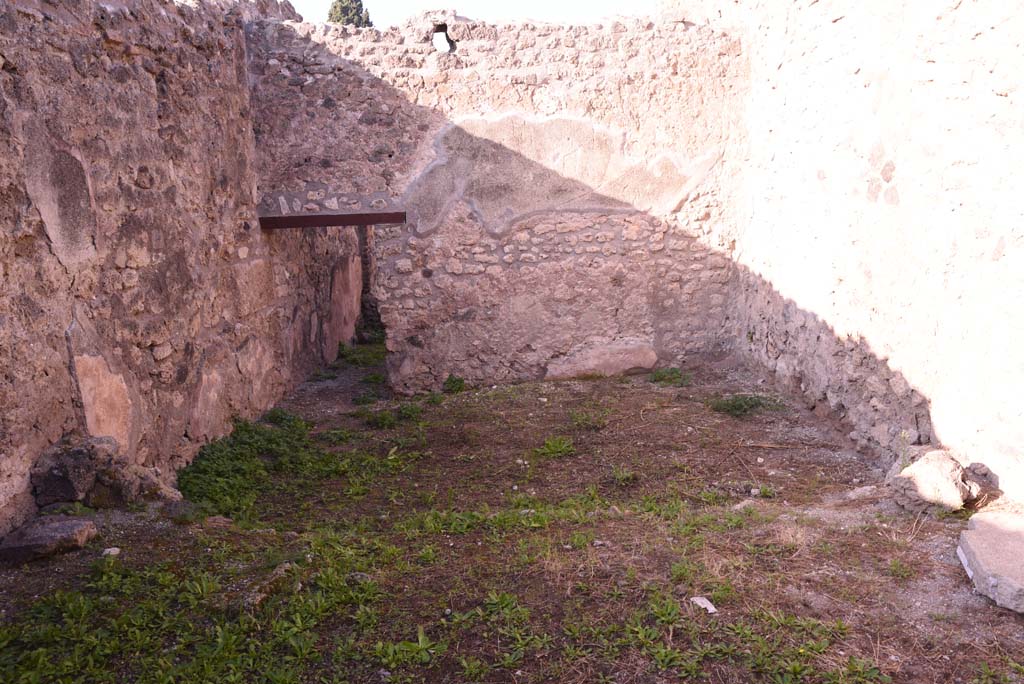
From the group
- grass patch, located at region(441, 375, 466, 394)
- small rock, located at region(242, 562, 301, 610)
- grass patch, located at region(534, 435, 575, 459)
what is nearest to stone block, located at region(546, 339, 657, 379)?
grass patch, located at region(441, 375, 466, 394)

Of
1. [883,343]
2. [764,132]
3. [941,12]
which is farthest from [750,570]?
[764,132]

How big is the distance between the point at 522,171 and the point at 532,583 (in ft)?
13.1

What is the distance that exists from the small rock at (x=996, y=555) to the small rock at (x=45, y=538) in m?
3.45

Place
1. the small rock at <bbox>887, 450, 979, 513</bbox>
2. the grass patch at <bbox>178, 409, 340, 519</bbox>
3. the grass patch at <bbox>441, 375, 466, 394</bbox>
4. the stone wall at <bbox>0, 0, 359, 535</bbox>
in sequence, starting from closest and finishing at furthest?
the stone wall at <bbox>0, 0, 359, 535</bbox>, the small rock at <bbox>887, 450, 979, 513</bbox>, the grass patch at <bbox>178, 409, 340, 519</bbox>, the grass patch at <bbox>441, 375, 466, 394</bbox>

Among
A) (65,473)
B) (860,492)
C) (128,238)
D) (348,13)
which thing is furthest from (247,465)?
(348,13)

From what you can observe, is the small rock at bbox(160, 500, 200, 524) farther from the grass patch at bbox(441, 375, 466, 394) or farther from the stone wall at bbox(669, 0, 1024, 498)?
the stone wall at bbox(669, 0, 1024, 498)

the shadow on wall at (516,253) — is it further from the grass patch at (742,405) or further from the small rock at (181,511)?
the small rock at (181,511)

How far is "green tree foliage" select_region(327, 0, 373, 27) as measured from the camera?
1894 cm

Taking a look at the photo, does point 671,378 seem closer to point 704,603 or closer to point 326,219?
point 326,219

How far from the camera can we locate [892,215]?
430cm

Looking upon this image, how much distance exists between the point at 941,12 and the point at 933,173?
784mm

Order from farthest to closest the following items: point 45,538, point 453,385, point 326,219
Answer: point 453,385 < point 326,219 < point 45,538

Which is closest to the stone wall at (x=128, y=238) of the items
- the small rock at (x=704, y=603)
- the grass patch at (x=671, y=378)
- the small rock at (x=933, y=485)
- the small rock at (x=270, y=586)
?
the small rock at (x=270, y=586)

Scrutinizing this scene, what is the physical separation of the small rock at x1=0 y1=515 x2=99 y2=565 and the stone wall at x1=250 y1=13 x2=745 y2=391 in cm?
331
